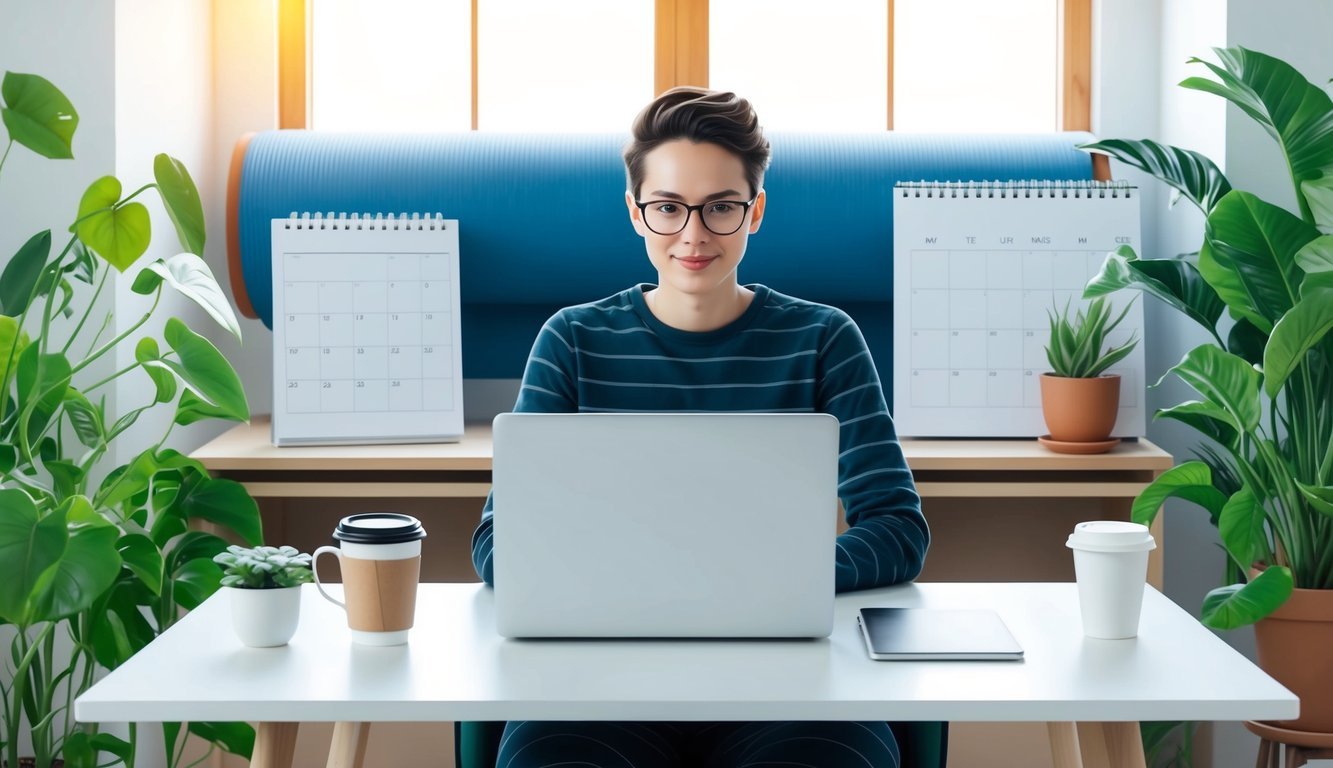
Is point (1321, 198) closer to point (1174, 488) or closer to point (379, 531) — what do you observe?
point (1174, 488)

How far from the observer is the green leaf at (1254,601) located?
2.05 meters

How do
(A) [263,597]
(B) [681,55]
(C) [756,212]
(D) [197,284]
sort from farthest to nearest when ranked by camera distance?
1. (B) [681,55]
2. (D) [197,284]
3. (C) [756,212]
4. (A) [263,597]

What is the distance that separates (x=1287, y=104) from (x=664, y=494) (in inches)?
63.1

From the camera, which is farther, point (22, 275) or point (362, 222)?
point (362, 222)

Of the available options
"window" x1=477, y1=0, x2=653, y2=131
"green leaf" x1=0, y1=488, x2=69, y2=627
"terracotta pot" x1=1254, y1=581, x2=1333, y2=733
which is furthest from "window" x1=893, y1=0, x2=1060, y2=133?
"green leaf" x1=0, y1=488, x2=69, y2=627

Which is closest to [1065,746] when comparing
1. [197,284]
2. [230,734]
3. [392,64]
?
[197,284]

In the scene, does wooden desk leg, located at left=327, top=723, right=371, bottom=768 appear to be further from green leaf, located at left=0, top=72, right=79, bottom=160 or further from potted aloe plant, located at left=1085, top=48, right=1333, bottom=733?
potted aloe plant, located at left=1085, top=48, right=1333, bottom=733

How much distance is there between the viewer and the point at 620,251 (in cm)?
267

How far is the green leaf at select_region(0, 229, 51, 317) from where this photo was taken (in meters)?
2.11

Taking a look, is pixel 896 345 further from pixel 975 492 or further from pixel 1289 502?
pixel 1289 502

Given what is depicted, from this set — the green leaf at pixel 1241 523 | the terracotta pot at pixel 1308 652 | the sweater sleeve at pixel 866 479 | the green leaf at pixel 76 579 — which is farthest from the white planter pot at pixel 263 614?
the terracotta pot at pixel 1308 652

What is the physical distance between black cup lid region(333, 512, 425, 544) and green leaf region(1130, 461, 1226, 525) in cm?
147

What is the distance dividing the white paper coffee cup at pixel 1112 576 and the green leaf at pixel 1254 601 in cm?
96

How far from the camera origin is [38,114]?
1924 millimetres
